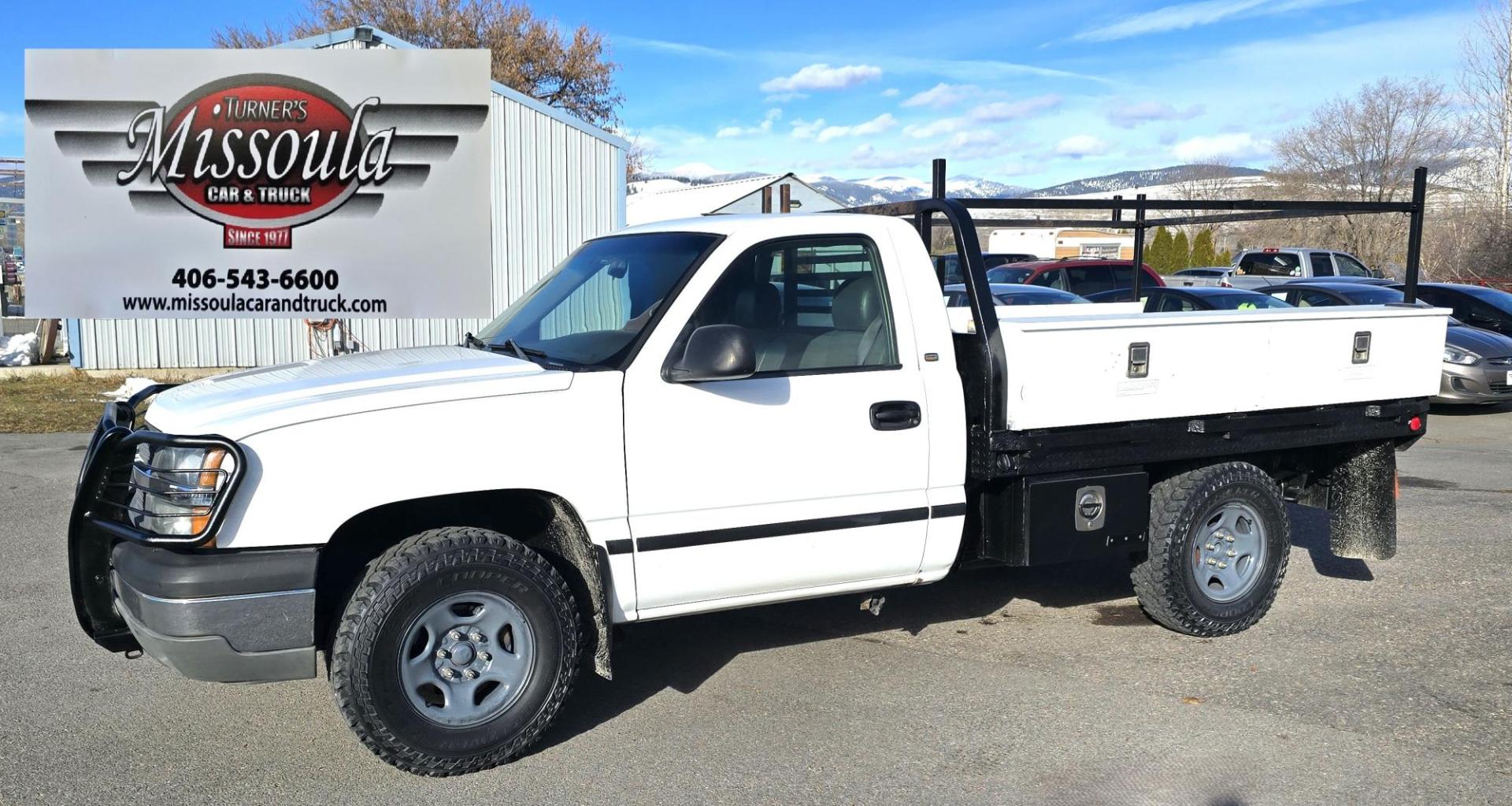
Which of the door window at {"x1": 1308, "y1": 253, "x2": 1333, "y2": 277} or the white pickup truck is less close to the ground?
the door window at {"x1": 1308, "y1": 253, "x2": 1333, "y2": 277}

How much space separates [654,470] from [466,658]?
92 cm

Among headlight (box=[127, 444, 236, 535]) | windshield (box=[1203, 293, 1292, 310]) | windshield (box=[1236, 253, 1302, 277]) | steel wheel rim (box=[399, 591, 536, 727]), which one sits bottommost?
steel wheel rim (box=[399, 591, 536, 727])

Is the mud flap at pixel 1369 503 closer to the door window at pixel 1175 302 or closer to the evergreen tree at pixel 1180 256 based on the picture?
the door window at pixel 1175 302

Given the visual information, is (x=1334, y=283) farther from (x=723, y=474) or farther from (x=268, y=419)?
(x=268, y=419)

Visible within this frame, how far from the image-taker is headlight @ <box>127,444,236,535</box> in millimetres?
3777

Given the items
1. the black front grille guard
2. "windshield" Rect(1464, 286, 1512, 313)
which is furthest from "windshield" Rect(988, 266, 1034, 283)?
the black front grille guard

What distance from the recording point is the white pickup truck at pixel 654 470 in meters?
3.88

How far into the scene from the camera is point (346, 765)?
4262 millimetres

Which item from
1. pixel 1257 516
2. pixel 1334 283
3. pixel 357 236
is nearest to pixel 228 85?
pixel 357 236

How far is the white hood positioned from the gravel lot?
1241 mm

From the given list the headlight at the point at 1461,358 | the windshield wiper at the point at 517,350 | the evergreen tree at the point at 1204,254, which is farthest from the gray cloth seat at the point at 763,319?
the evergreen tree at the point at 1204,254

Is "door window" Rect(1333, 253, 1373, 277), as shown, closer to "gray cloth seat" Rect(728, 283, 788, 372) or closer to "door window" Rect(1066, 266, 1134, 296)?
"door window" Rect(1066, 266, 1134, 296)

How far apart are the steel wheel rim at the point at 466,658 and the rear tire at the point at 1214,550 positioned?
3010mm

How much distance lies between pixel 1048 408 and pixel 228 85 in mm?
11857
